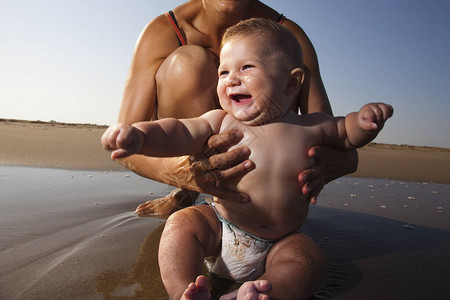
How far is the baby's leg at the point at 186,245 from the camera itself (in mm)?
1380

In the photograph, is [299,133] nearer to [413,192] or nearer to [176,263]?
[176,263]

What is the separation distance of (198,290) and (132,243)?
3.17 feet

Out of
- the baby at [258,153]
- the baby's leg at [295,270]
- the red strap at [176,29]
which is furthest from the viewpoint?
the red strap at [176,29]

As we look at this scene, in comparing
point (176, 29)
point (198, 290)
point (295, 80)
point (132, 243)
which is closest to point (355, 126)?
point (295, 80)

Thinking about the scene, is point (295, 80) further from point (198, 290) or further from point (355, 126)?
point (198, 290)

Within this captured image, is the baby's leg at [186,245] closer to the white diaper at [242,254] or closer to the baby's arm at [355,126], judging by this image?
the white diaper at [242,254]

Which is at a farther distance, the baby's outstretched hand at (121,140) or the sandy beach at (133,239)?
the sandy beach at (133,239)

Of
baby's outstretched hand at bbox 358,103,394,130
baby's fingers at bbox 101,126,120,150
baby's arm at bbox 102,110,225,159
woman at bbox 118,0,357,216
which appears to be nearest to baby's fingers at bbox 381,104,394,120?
baby's outstretched hand at bbox 358,103,394,130

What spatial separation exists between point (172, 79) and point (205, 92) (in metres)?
0.23

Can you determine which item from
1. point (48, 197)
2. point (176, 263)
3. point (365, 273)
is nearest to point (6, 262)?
point (176, 263)

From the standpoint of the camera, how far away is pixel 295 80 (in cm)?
163

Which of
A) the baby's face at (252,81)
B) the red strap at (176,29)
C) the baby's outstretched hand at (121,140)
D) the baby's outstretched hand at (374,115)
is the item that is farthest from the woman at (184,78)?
the baby's outstretched hand at (121,140)

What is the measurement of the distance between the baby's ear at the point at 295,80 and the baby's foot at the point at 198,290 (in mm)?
893

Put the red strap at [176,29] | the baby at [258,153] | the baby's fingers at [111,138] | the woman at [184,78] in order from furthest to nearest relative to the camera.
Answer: the red strap at [176,29], the woman at [184,78], the baby at [258,153], the baby's fingers at [111,138]
